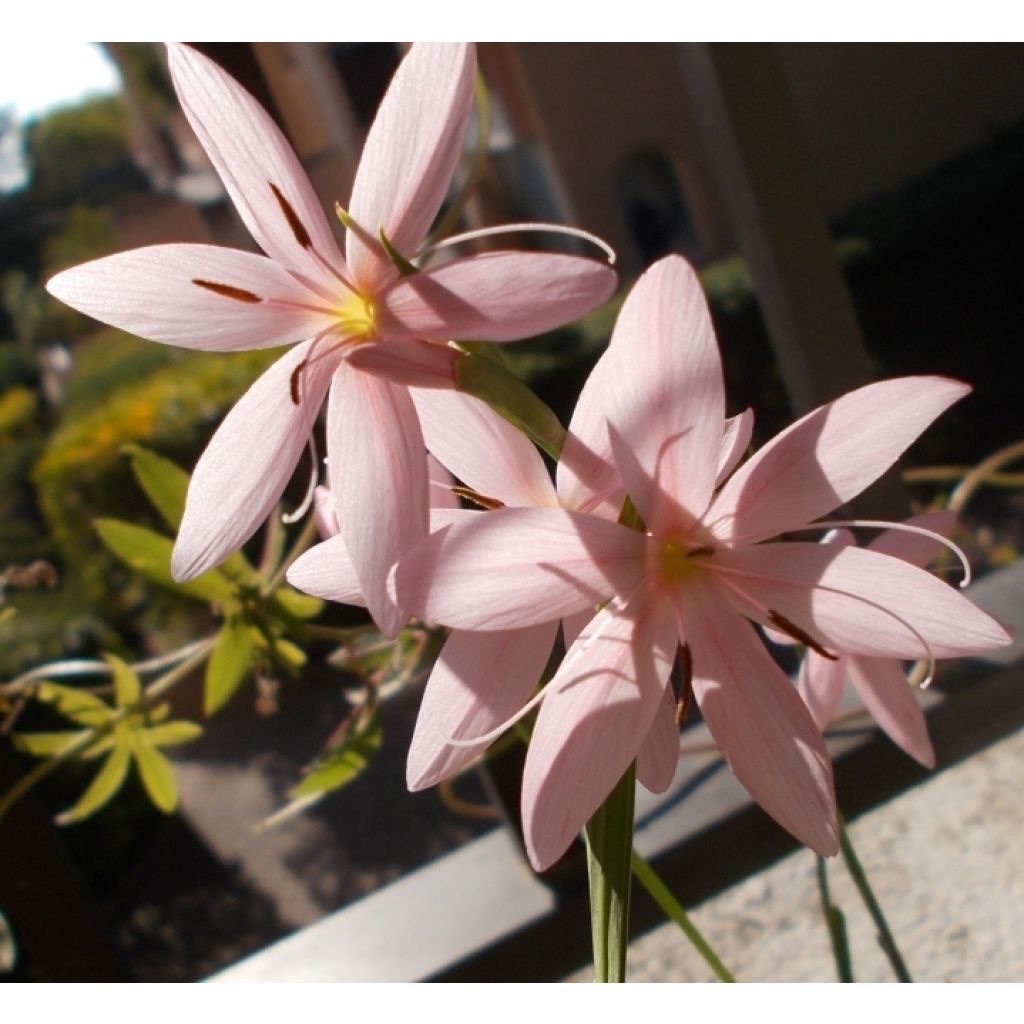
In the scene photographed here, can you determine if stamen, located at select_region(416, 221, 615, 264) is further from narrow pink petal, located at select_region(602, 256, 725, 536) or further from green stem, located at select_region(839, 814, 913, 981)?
green stem, located at select_region(839, 814, 913, 981)

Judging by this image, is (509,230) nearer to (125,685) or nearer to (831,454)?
(831,454)

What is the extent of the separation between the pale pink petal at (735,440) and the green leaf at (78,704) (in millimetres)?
400

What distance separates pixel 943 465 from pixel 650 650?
2869 millimetres

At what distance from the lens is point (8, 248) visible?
406 inches

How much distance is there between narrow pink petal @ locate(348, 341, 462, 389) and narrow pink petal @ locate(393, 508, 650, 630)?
0.10 ft

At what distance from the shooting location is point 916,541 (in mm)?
319

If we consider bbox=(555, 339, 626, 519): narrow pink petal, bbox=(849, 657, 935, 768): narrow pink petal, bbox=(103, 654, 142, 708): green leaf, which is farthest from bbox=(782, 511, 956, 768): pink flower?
bbox=(103, 654, 142, 708): green leaf

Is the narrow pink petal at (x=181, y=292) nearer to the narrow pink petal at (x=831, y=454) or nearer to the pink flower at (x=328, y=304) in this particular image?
the pink flower at (x=328, y=304)

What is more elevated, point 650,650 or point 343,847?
point 650,650

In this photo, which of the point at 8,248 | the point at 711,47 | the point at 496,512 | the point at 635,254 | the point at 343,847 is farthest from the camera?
the point at 8,248

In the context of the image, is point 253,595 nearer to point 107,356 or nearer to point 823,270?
point 823,270

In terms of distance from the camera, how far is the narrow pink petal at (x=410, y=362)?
21 centimetres

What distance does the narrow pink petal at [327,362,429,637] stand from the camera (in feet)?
0.70

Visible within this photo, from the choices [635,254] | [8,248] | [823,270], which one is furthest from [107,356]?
[823,270]
